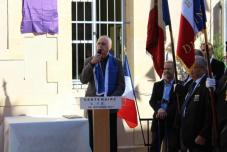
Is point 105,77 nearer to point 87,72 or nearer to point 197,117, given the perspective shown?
point 87,72

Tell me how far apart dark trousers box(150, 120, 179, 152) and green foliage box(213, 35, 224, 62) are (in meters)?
1.89

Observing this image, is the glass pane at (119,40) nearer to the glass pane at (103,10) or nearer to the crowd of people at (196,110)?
the glass pane at (103,10)

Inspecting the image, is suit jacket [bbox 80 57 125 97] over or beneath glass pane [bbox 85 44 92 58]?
beneath

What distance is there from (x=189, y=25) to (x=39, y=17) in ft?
10.4

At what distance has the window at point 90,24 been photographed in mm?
8758

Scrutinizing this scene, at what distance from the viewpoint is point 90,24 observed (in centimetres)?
882

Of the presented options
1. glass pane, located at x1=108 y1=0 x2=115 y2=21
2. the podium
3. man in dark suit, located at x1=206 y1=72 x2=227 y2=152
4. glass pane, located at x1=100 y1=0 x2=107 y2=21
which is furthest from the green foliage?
the podium

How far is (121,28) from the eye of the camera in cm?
897

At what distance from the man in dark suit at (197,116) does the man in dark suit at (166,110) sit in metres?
0.85

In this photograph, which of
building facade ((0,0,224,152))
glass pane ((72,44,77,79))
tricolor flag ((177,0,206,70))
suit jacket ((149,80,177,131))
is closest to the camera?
tricolor flag ((177,0,206,70))

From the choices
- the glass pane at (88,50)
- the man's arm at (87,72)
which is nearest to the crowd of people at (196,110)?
the man's arm at (87,72)

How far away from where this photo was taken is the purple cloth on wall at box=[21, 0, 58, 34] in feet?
27.0

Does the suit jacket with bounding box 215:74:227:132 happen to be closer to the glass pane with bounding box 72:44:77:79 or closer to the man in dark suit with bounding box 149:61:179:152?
the man in dark suit with bounding box 149:61:179:152

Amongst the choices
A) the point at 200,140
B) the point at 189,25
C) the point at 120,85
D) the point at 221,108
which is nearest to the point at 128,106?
the point at 120,85
